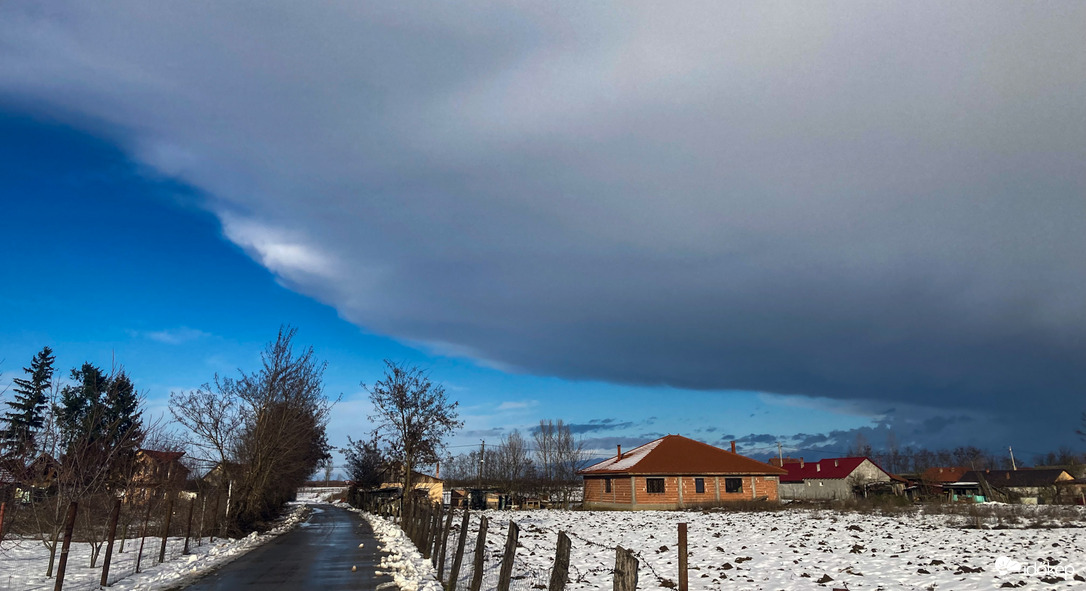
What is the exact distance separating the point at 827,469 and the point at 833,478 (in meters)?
4.48

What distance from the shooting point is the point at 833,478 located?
78.0 metres

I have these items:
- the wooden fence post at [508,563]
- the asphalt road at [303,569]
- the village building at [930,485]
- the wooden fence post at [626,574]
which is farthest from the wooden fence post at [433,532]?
the village building at [930,485]

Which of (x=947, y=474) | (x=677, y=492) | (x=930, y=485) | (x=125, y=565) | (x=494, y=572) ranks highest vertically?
(x=947, y=474)

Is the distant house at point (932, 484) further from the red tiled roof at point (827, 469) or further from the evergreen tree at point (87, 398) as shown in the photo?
the evergreen tree at point (87, 398)

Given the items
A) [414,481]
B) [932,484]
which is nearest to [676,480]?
[414,481]

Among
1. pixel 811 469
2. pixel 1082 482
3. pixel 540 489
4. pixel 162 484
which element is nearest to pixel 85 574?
pixel 162 484

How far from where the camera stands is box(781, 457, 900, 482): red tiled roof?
78375mm

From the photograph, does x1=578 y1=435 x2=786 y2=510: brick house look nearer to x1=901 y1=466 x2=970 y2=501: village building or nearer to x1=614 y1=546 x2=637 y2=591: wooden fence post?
x1=901 y1=466 x2=970 y2=501: village building

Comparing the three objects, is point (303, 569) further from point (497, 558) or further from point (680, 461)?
point (680, 461)

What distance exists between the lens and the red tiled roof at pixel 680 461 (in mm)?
49406

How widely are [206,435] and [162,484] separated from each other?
14.3 feet

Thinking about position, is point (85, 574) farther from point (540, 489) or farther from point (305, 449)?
point (540, 489)

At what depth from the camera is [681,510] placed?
45969mm

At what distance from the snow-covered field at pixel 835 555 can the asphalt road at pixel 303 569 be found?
1524 mm
